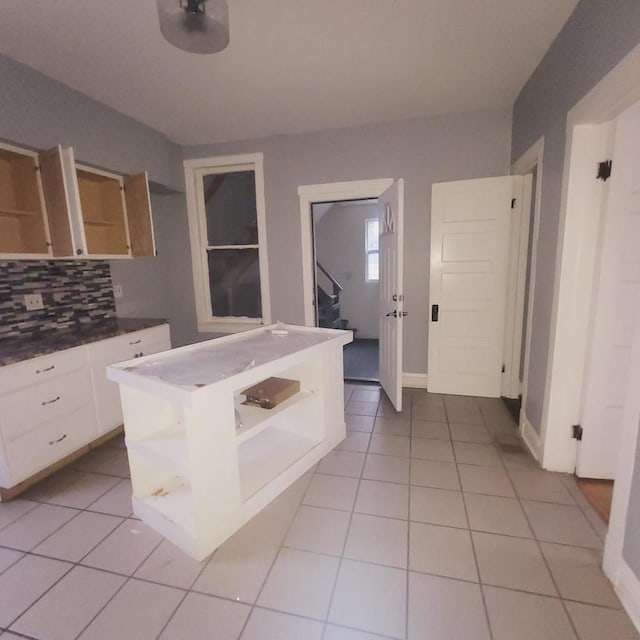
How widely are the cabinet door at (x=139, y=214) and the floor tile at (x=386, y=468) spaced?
2391mm

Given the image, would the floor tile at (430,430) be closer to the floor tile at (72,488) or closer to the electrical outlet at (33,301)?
the floor tile at (72,488)

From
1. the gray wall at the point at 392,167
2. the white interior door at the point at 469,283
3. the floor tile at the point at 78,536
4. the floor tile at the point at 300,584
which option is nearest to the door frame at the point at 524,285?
the white interior door at the point at 469,283

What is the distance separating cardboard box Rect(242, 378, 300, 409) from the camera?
2004 millimetres

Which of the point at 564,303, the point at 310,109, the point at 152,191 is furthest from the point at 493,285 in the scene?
the point at 152,191

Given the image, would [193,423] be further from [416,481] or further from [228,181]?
[228,181]

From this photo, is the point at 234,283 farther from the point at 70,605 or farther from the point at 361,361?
the point at 70,605

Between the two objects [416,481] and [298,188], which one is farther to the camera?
[298,188]

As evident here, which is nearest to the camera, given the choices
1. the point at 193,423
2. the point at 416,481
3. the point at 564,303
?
the point at 193,423

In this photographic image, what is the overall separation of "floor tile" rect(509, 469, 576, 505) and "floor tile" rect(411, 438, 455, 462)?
1.24 feet

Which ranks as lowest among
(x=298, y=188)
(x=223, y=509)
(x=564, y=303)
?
(x=223, y=509)

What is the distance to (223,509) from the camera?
1.62m

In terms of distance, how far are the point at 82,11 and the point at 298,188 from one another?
79.9 inches

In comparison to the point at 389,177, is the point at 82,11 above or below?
above

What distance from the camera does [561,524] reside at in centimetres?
170
